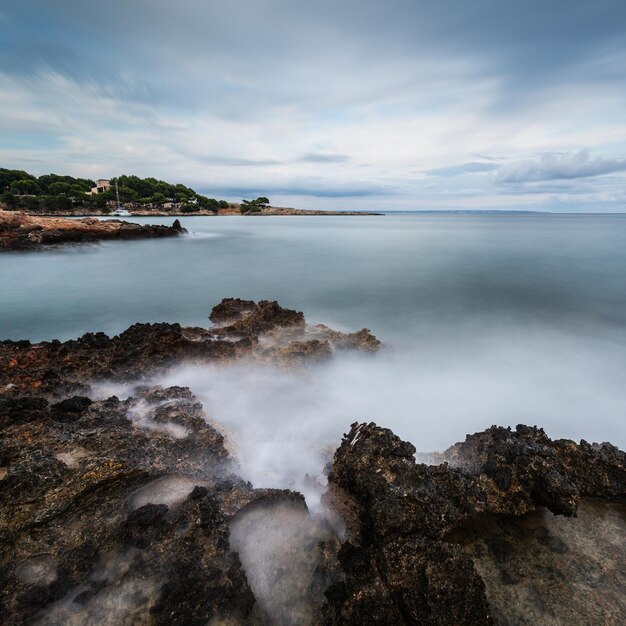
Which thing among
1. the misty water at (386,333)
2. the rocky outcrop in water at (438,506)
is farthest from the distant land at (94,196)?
the rocky outcrop in water at (438,506)

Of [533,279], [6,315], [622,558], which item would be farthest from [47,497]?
[533,279]

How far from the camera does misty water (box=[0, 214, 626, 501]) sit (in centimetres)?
581

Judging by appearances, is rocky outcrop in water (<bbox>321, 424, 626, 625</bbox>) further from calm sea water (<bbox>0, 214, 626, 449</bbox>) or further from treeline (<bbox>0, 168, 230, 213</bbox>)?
treeline (<bbox>0, 168, 230, 213</bbox>)

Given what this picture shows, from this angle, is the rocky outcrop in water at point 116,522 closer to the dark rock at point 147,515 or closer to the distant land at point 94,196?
the dark rock at point 147,515

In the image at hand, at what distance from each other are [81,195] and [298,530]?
8130 centimetres

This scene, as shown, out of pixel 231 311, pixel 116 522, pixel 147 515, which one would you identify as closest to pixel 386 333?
pixel 231 311

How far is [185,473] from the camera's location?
398 centimetres

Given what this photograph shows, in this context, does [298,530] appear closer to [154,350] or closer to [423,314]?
[154,350]

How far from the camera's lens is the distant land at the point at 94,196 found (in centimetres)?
5800

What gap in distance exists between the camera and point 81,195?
6788 cm

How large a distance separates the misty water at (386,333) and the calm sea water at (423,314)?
0.05 m

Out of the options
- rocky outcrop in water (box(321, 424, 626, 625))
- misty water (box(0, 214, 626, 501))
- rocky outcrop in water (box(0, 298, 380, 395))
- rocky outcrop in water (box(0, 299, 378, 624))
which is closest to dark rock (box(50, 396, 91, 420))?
rocky outcrop in water (box(0, 299, 378, 624))

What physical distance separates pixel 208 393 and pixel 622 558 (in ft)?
17.7

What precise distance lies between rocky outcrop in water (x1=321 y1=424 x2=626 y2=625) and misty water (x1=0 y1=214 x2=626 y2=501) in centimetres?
84
